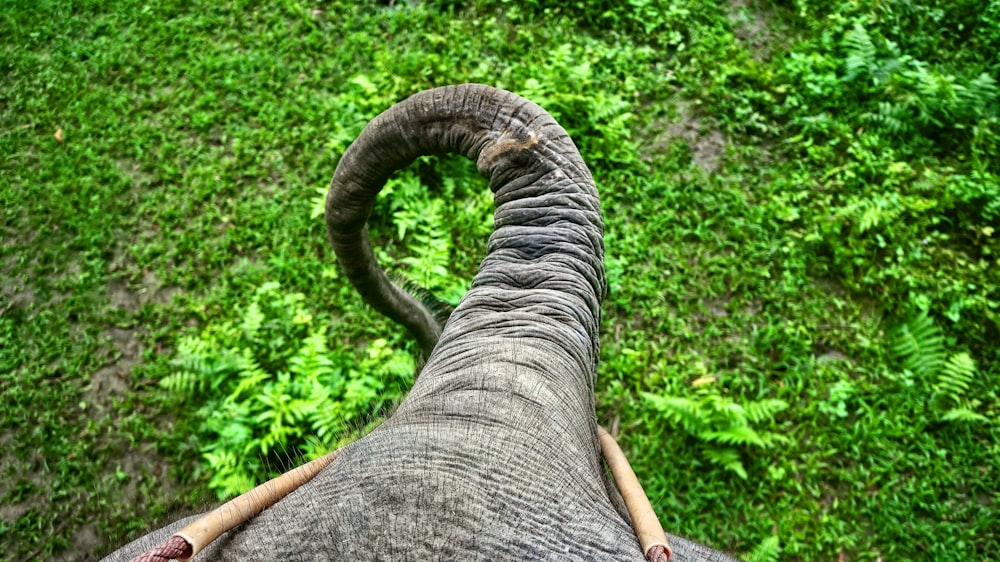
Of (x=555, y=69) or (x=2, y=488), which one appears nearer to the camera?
(x=2, y=488)

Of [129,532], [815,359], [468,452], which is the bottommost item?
[815,359]

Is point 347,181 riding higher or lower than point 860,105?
higher

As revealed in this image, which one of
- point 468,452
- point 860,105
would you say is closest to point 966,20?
point 860,105

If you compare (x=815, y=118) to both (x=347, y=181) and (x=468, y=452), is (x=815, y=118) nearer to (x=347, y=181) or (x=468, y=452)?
(x=347, y=181)

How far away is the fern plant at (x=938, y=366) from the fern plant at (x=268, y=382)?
279 centimetres

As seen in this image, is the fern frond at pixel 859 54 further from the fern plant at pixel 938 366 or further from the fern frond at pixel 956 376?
the fern frond at pixel 956 376

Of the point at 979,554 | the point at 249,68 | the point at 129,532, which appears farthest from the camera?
the point at 249,68

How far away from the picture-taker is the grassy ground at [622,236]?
10.8ft

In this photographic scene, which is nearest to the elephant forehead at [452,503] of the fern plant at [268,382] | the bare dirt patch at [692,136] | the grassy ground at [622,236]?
the fern plant at [268,382]

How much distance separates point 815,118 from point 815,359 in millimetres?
1776

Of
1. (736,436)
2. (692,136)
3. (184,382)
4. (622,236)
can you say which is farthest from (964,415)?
(184,382)

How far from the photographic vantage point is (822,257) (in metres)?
3.95

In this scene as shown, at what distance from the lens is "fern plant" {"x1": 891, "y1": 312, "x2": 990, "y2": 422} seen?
3.40 metres

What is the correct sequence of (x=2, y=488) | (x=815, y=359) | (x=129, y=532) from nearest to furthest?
(x=129, y=532), (x=2, y=488), (x=815, y=359)
